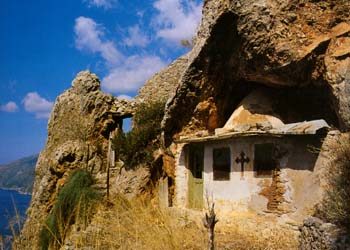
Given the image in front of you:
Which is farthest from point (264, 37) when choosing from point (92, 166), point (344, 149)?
point (92, 166)

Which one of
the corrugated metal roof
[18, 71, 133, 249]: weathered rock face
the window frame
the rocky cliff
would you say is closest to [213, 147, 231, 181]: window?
the window frame

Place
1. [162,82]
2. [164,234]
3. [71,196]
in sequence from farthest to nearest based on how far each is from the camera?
[162,82] < [71,196] < [164,234]

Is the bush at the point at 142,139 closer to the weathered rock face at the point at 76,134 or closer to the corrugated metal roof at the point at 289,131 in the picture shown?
the weathered rock face at the point at 76,134

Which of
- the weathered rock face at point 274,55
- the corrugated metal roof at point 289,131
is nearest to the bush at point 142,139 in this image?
the weathered rock face at point 274,55

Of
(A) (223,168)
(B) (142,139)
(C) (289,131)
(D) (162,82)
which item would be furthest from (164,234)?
(D) (162,82)

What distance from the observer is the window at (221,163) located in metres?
11.9

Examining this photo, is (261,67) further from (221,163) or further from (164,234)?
(164,234)

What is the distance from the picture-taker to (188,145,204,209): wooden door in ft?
43.9

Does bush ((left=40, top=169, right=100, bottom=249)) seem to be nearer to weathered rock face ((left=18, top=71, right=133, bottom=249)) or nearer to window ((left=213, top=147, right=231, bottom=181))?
weathered rock face ((left=18, top=71, right=133, bottom=249))

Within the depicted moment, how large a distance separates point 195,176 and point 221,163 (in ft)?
6.21

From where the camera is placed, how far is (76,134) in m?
19.6

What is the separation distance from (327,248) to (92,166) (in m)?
14.1

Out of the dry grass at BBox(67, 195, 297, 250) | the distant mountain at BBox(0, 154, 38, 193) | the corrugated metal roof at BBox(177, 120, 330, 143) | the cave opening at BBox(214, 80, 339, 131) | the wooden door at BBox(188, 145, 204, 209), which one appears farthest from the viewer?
the wooden door at BBox(188, 145, 204, 209)

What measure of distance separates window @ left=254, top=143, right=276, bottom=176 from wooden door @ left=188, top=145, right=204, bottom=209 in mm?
2727
